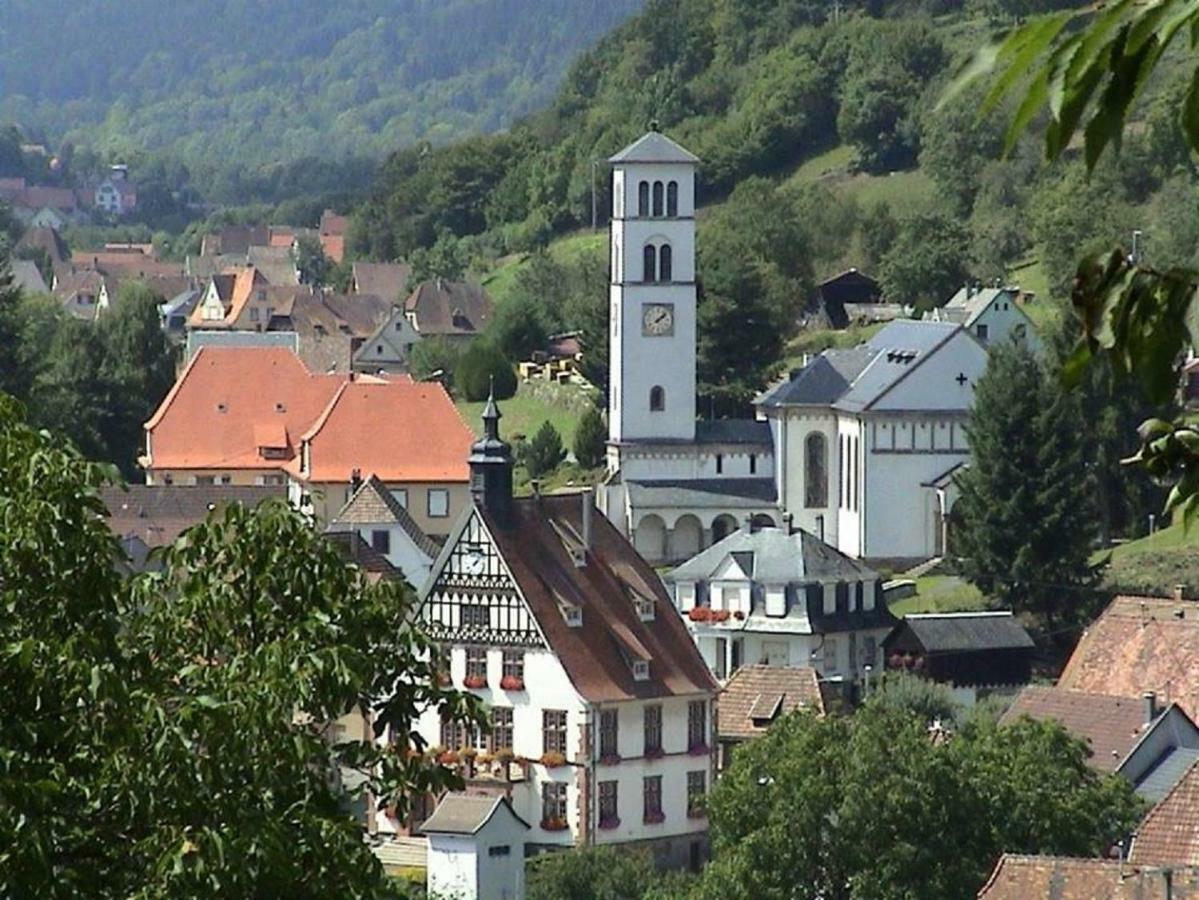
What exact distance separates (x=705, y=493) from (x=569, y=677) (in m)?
21.0

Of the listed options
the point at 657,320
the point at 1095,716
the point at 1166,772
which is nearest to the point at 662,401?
the point at 657,320

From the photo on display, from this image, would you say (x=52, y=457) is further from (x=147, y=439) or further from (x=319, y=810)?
(x=147, y=439)

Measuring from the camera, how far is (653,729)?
45.2 m

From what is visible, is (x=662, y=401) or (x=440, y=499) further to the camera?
(x=662, y=401)

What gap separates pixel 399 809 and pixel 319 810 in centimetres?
89

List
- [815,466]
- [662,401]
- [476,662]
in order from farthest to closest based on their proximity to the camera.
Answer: [662,401], [815,466], [476,662]

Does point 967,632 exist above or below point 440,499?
below

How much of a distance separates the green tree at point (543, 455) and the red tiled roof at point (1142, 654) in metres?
26.0

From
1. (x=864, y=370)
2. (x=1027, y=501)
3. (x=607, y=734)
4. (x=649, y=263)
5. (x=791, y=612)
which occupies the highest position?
(x=649, y=263)

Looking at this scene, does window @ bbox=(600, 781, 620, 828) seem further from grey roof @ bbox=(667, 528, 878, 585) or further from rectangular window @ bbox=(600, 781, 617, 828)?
grey roof @ bbox=(667, 528, 878, 585)

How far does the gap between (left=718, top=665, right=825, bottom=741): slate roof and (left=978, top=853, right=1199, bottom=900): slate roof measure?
46.8 ft

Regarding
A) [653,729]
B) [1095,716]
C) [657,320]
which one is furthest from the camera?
[657,320]

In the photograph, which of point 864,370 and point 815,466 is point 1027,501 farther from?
point 864,370

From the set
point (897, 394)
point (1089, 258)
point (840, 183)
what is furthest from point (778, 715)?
point (840, 183)
